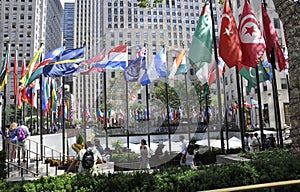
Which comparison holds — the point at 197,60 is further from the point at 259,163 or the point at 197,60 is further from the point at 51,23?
the point at 51,23

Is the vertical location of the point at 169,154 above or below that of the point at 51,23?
below

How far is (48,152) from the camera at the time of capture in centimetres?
2119

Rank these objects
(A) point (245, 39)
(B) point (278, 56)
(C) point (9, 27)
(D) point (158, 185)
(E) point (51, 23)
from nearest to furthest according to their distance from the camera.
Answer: (D) point (158, 185) → (A) point (245, 39) → (B) point (278, 56) → (C) point (9, 27) → (E) point (51, 23)

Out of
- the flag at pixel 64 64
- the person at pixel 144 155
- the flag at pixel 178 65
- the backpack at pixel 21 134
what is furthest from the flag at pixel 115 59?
the person at pixel 144 155

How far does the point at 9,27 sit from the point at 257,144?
9849 cm

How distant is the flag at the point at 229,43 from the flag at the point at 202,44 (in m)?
0.74

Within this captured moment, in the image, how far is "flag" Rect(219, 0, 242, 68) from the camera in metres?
10.1

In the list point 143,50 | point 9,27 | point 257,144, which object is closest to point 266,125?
point 257,144

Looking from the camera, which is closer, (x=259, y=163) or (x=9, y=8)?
(x=259, y=163)

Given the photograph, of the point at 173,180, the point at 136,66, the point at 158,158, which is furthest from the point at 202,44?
the point at 173,180

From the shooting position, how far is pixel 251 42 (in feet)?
33.8

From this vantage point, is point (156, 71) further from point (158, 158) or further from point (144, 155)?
point (144, 155)

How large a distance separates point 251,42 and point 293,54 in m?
2.87

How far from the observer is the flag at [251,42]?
398 inches
